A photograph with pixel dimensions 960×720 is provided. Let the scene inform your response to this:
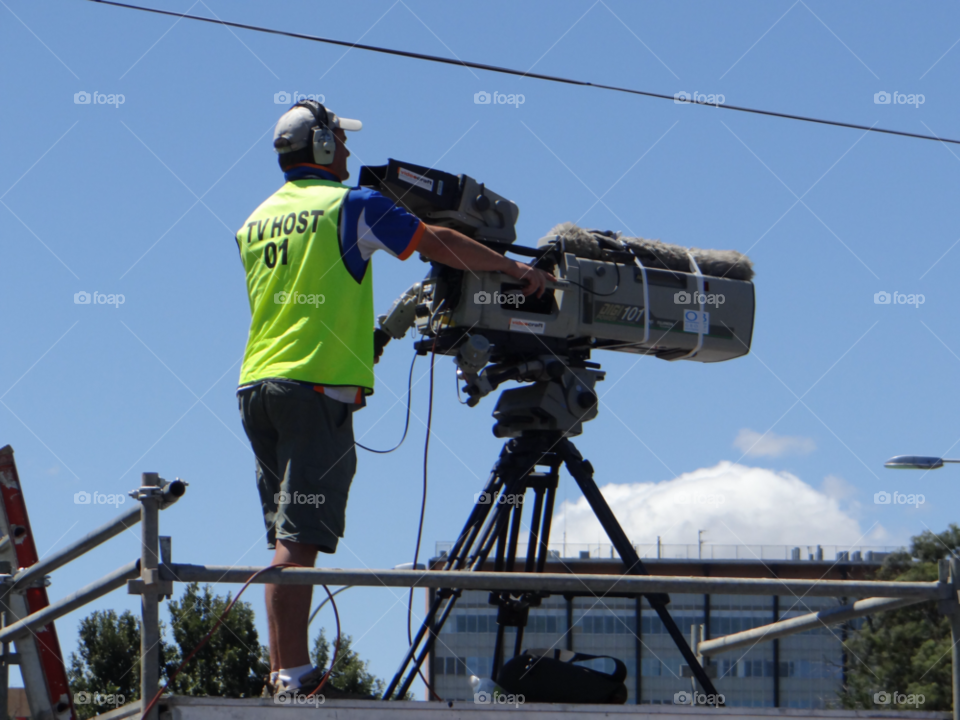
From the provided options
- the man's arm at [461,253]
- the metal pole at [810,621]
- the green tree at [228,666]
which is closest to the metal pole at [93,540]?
the man's arm at [461,253]

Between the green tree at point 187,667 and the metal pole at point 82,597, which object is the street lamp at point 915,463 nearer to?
the green tree at point 187,667

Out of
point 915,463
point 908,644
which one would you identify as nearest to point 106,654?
point 915,463

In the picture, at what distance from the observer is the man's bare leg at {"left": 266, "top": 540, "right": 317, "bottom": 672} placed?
13.1 ft

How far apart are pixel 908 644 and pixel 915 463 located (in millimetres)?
17433

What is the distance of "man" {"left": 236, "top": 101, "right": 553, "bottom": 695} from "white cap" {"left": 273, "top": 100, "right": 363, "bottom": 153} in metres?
0.01

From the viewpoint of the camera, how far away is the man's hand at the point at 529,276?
4902 mm

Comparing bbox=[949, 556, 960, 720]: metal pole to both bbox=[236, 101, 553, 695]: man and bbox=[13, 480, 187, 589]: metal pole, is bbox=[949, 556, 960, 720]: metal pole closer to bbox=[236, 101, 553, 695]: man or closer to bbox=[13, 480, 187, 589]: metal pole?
bbox=[236, 101, 553, 695]: man

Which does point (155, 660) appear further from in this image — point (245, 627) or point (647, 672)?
point (647, 672)

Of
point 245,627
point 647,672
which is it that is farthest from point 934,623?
point 245,627

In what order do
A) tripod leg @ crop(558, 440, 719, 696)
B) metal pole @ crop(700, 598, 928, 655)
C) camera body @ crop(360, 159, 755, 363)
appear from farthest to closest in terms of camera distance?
camera body @ crop(360, 159, 755, 363) < tripod leg @ crop(558, 440, 719, 696) < metal pole @ crop(700, 598, 928, 655)

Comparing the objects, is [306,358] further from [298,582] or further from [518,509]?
[518,509]

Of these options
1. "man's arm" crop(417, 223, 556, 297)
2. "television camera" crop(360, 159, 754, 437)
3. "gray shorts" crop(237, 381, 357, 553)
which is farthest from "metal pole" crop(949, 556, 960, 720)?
"gray shorts" crop(237, 381, 357, 553)

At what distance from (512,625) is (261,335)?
6.39 ft

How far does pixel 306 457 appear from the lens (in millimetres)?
4074
